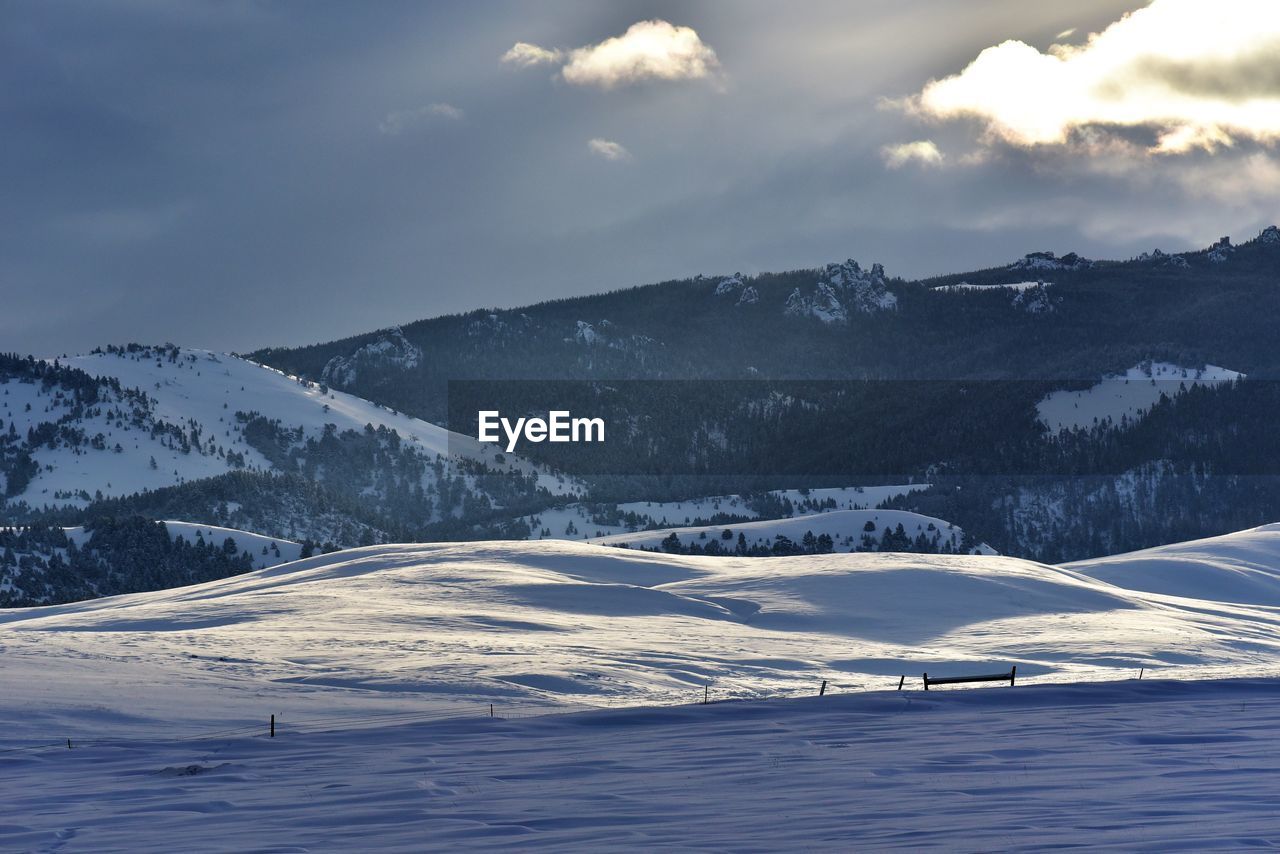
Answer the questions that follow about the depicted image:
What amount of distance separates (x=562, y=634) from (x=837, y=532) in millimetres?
98502

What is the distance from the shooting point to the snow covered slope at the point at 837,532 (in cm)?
13625

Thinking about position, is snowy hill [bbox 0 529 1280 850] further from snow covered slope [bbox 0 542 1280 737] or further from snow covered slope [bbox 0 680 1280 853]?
snow covered slope [bbox 0 542 1280 737]

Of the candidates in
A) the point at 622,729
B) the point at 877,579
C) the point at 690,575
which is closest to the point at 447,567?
the point at 690,575

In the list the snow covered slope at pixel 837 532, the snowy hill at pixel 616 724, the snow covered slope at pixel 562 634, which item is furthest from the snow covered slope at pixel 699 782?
the snow covered slope at pixel 837 532

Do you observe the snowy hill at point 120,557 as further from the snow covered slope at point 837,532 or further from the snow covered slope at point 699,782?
the snow covered slope at point 699,782

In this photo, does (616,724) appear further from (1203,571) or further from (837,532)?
(837,532)

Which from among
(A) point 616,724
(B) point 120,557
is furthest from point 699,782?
(B) point 120,557

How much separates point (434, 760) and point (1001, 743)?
8.60m

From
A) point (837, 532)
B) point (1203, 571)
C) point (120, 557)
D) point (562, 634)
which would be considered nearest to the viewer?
point (562, 634)

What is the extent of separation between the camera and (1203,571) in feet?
251

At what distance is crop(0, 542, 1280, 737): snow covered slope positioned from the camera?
29.3 metres

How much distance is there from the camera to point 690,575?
6303 cm

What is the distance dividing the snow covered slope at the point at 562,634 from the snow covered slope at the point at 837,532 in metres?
68.1

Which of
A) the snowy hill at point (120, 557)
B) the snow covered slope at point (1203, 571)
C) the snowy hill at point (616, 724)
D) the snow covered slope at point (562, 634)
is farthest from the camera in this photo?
the snowy hill at point (120, 557)
